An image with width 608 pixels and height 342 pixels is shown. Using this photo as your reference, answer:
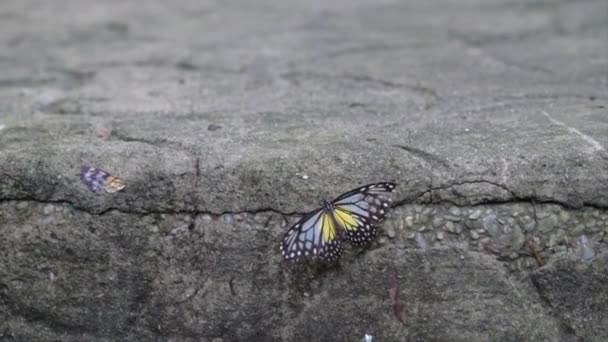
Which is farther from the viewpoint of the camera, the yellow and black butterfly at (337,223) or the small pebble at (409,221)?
the small pebble at (409,221)

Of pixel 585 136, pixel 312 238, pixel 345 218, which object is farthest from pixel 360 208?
pixel 585 136

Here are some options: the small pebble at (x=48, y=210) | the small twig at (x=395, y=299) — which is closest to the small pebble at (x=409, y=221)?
the small twig at (x=395, y=299)

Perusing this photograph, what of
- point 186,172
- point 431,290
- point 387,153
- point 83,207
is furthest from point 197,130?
point 431,290

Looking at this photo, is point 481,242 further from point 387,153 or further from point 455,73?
point 455,73

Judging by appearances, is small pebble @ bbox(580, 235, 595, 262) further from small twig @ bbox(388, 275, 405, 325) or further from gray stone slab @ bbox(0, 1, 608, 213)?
small twig @ bbox(388, 275, 405, 325)

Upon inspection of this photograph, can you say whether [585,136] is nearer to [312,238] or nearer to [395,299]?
[395,299]

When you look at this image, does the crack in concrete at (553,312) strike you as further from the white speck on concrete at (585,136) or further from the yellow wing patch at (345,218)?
the yellow wing patch at (345,218)
